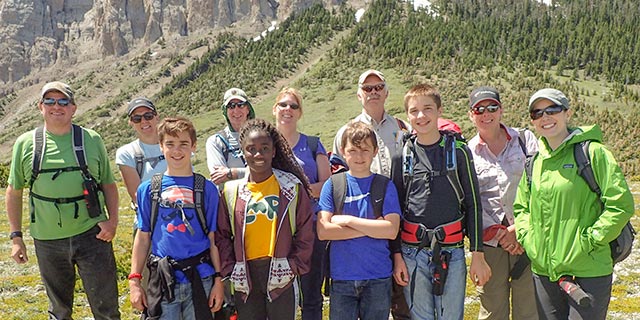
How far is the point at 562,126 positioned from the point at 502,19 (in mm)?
93586

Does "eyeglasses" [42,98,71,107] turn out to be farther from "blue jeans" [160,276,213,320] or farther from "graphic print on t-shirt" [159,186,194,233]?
"blue jeans" [160,276,213,320]

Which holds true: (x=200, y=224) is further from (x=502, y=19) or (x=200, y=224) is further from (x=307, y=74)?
(x=502, y=19)

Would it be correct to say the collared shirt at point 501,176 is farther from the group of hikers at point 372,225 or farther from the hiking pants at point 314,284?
the hiking pants at point 314,284

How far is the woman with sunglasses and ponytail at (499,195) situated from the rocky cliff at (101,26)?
152 m

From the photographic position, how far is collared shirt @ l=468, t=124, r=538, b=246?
5570mm

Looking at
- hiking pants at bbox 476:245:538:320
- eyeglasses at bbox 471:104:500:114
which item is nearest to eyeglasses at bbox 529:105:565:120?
eyeglasses at bbox 471:104:500:114

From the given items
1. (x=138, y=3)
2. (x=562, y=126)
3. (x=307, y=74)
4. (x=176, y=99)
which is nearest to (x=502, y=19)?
(x=307, y=74)

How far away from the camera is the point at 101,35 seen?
524 feet

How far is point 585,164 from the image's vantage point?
4.46 meters

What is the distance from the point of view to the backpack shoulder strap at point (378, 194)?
16.0 feet

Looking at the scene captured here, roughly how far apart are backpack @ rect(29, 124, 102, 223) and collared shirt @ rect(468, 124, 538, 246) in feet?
14.6


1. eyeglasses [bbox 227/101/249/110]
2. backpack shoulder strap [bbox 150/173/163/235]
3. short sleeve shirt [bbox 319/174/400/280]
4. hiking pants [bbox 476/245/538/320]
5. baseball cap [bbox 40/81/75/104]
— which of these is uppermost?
baseball cap [bbox 40/81/75/104]

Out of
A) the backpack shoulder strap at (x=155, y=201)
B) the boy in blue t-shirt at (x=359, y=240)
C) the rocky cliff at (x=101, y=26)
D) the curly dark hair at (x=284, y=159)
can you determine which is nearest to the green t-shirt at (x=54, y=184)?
the backpack shoulder strap at (x=155, y=201)

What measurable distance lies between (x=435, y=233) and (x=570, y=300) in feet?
4.36
